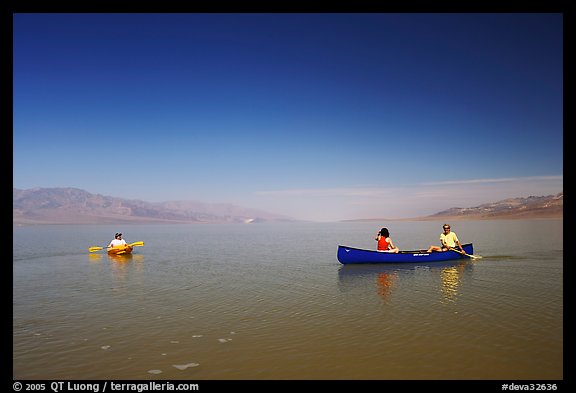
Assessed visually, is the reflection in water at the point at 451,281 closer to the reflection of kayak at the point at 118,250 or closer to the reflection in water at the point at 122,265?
the reflection in water at the point at 122,265

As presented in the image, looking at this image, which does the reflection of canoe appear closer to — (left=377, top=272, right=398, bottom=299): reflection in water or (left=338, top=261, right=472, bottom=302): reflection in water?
(left=338, top=261, right=472, bottom=302): reflection in water

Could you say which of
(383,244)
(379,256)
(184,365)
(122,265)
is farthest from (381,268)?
(122,265)

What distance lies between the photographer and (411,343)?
945 cm

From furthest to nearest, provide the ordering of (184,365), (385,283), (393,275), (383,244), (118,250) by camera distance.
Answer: (118,250), (383,244), (393,275), (385,283), (184,365)

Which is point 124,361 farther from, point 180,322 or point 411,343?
point 411,343

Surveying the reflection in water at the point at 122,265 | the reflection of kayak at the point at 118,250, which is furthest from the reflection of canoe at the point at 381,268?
the reflection of kayak at the point at 118,250

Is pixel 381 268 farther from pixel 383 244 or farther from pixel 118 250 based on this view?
pixel 118 250

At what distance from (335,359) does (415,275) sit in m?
12.7

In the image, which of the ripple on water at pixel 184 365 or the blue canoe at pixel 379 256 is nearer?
the ripple on water at pixel 184 365

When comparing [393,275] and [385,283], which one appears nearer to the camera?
[385,283]

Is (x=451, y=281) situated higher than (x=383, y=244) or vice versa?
(x=383, y=244)
